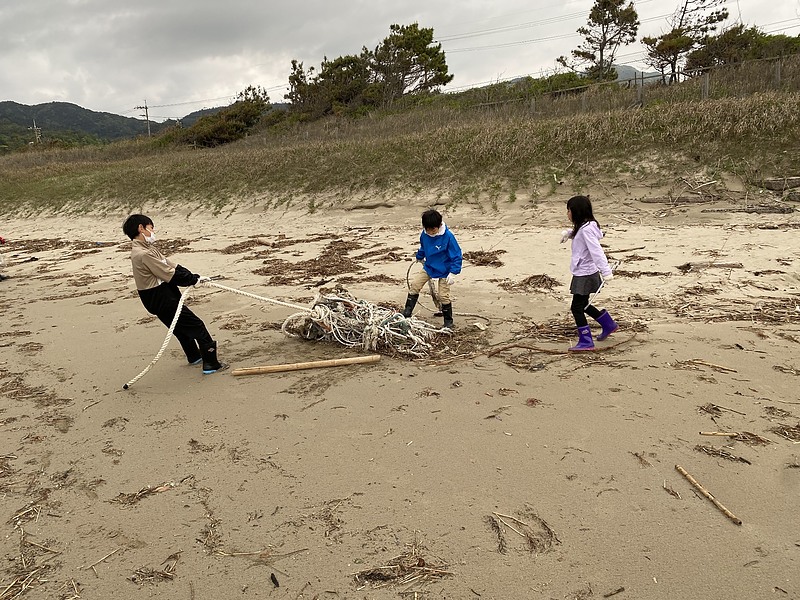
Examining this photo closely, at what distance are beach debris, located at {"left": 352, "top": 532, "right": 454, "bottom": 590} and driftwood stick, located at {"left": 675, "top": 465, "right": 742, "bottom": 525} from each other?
4.44 feet

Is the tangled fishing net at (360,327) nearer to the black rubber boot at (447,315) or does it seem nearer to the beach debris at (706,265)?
the black rubber boot at (447,315)

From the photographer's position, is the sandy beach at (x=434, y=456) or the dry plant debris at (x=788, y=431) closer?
the sandy beach at (x=434, y=456)

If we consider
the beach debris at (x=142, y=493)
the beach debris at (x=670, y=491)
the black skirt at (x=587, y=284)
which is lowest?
the beach debris at (x=142, y=493)

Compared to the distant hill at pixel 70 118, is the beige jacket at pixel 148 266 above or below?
below

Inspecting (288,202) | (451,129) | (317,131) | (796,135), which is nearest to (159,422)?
(288,202)

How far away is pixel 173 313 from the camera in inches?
181

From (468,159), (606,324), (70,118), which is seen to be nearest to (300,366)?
(606,324)

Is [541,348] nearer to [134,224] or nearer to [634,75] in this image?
[134,224]

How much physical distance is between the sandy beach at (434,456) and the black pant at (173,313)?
0.32 metres

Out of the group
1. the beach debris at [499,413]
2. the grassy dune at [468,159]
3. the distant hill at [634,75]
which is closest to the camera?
the beach debris at [499,413]

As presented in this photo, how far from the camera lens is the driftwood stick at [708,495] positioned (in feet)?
8.05

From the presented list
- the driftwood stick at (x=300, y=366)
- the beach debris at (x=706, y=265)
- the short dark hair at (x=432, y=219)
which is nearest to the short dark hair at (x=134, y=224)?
the driftwood stick at (x=300, y=366)

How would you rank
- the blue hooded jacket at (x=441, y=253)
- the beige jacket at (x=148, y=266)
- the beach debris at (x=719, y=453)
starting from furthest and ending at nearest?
the blue hooded jacket at (x=441, y=253) < the beige jacket at (x=148, y=266) < the beach debris at (x=719, y=453)

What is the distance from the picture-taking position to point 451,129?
17.0 metres
